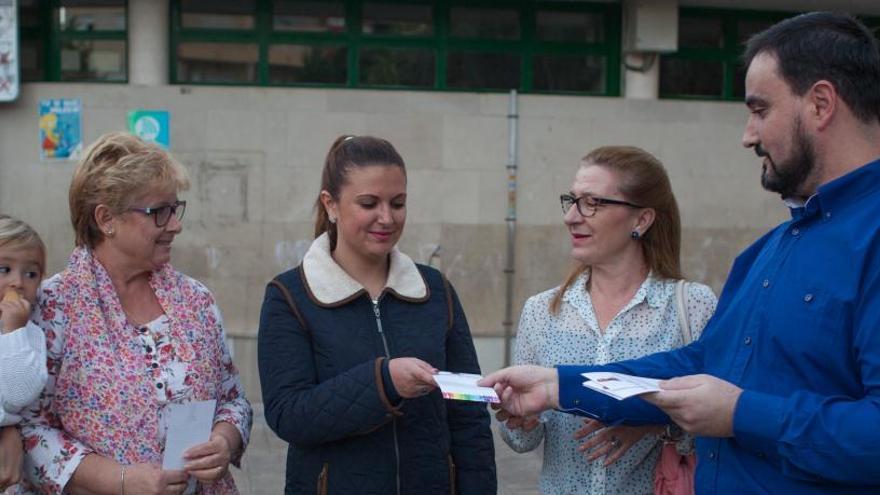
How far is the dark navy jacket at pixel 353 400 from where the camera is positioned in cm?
286

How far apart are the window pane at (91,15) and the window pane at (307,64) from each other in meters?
1.53

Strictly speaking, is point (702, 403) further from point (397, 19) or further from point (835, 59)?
point (397, 19)

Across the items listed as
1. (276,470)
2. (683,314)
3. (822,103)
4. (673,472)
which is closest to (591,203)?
(683,314)

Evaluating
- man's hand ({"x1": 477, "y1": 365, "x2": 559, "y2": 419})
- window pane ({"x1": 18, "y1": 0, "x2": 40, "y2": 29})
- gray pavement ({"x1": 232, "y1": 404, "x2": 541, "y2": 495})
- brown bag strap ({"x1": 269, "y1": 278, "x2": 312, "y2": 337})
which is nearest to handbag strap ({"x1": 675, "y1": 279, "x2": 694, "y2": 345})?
man's hand ({"x1": 477, "y1": 365, "x2": 559, "y2": 419})

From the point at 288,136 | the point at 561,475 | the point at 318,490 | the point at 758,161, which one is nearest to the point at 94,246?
the point at 318,490

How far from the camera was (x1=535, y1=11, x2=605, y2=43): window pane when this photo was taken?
9961 millimetres

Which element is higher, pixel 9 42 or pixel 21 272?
pixel 9 42

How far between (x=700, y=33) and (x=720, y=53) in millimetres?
314

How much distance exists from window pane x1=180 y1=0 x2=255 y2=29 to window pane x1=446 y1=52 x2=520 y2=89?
2104 mm

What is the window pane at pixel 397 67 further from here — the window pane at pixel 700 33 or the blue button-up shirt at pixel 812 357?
the blue button-up shirt at pixel 812 357

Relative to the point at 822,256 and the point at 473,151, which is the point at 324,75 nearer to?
the point at 473,151

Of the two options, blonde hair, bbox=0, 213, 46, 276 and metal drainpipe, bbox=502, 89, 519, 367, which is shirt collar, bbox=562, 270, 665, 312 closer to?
blonde hair, bbox=0, 213, 46, 276

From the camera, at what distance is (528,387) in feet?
9.61

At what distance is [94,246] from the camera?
3.08m
